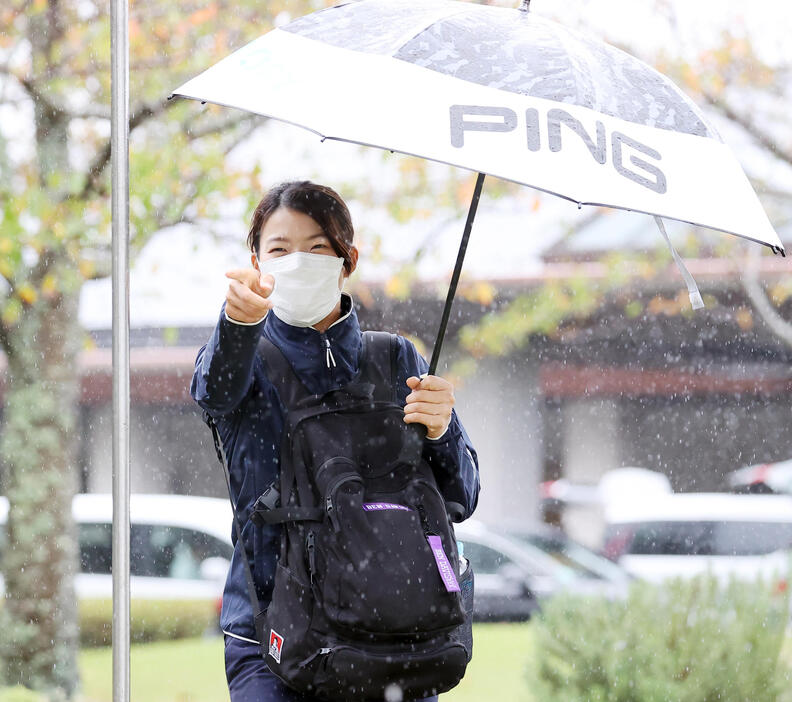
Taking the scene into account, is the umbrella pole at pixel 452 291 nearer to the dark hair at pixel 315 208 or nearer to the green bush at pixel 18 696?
the dark hair at pixel 315 208

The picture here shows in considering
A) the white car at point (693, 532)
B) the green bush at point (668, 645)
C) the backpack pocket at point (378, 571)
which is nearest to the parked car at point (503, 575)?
the white car at point (693, 532)

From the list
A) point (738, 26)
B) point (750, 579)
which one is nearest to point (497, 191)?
point (738, 26)

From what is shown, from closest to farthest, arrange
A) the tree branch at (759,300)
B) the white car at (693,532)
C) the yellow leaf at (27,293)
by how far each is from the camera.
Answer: the yellow leaf at (27,293) < the tree branch at (759,300) < the white car at (693,532)

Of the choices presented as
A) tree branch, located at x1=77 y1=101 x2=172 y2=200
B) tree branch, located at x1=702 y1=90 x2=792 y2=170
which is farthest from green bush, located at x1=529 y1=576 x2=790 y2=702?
tree branch, located at x1=77 y1=101 x2=172 y2=200

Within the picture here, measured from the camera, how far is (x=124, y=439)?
75.1 inches

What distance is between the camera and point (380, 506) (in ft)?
5.78

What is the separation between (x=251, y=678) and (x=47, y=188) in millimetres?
3963

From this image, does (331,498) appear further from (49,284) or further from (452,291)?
(49,284)

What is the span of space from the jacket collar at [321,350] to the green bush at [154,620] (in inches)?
224

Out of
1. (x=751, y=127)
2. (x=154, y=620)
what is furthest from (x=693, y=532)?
(x=154, y=620)

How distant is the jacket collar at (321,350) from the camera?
74.5 inches

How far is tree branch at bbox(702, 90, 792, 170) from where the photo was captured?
20.5 feet

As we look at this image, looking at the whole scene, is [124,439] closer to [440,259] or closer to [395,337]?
[395,337]

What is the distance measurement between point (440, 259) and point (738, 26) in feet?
7.48
